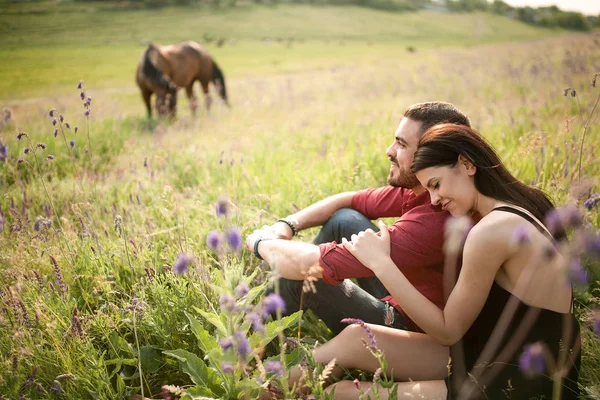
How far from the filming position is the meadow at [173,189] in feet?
6.80

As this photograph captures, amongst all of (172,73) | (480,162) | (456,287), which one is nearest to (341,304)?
(456,287)

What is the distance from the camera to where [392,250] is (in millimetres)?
2148

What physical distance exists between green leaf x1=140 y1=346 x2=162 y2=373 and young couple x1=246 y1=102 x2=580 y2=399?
90 cm

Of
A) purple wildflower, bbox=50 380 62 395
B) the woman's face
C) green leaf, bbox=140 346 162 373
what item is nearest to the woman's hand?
the woman's face

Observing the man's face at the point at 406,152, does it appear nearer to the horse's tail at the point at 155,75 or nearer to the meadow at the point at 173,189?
the meadow at the point at 173,189

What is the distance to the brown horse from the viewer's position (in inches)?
419

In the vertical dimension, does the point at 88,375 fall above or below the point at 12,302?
below

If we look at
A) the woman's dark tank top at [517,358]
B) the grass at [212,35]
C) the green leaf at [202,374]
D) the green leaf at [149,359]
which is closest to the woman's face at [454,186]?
the woman's dark tank top at [517,358]

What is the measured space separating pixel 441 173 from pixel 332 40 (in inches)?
2083

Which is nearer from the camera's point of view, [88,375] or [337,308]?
[88,375]

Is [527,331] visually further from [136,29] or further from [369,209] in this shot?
[136,29]

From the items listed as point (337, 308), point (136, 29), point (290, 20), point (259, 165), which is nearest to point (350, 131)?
point (259, 165)

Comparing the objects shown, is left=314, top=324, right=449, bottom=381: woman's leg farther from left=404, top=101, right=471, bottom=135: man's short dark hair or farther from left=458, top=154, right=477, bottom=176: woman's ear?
left=404, top=101, right=471, bottom=135: man's short dark hair

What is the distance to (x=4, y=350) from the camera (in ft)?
7.19
